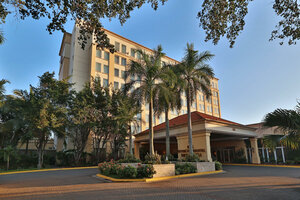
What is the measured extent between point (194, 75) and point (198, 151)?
310 inches

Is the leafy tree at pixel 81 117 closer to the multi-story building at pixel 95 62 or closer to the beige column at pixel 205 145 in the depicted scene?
the multi-story building at pixel 95 62

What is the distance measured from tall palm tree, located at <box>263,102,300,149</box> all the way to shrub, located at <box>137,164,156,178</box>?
6549 millimetres

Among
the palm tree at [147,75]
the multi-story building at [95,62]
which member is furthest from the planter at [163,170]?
the multi-story building at [95,62]

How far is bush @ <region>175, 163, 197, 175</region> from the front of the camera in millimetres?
14977

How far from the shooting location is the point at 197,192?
29.0 ft

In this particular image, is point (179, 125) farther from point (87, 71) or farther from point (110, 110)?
point (87, 71)

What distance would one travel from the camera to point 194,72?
18.8m

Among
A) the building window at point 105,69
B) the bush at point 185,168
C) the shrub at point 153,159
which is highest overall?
the building window at point 105,69

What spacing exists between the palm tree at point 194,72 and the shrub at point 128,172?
785 cm

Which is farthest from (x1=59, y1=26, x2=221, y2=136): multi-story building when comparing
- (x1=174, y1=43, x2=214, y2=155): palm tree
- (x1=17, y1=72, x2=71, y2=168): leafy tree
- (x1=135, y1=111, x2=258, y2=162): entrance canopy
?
(x1=174, y1=43, x2=214, y2=155): palm tree

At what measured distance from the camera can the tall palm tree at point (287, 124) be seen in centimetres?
948

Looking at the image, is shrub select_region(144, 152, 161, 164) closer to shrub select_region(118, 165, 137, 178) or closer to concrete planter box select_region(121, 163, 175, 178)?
concrete planter box select_region(121, 163, 175, 178)

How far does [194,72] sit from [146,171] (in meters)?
10.3

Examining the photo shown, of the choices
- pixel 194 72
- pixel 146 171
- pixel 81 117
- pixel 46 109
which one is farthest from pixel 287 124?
pixel 46 109
